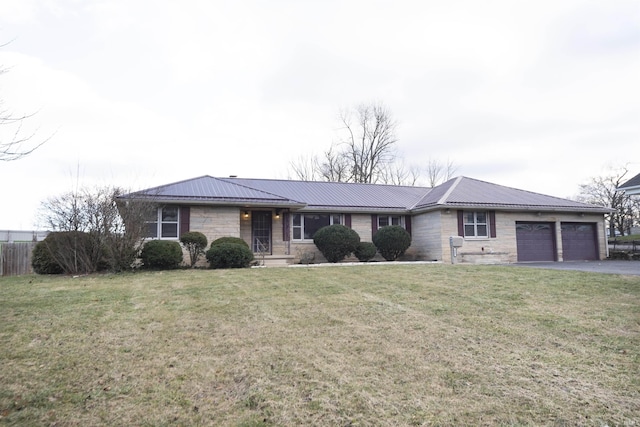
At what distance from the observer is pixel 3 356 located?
416cm

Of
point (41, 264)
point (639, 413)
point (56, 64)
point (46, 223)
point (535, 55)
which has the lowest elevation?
point (639, 413)

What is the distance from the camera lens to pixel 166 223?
1457cm

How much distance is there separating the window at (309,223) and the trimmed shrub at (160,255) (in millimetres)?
5912

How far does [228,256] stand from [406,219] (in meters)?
9.76

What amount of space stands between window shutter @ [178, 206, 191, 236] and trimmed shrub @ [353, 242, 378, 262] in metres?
7.16

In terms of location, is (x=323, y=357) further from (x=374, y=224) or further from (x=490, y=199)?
(x=490, y=199)

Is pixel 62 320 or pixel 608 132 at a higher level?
pixel 608 132

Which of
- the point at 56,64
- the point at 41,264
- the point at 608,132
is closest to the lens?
the point at 56,64

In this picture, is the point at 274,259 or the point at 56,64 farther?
the point at 274,259

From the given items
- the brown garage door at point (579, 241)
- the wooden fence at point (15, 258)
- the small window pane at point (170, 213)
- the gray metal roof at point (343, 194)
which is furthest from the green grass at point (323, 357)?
the brown garage door at point (579, 241)

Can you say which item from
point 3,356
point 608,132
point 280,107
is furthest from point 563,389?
point 608,132

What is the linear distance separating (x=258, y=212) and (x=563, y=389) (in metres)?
14.4

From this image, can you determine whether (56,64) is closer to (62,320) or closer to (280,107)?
(62,320)

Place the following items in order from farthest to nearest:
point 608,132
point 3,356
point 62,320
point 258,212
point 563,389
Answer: point 608,132, point 258,212, point 62,320, point 3,356, point 563,389
